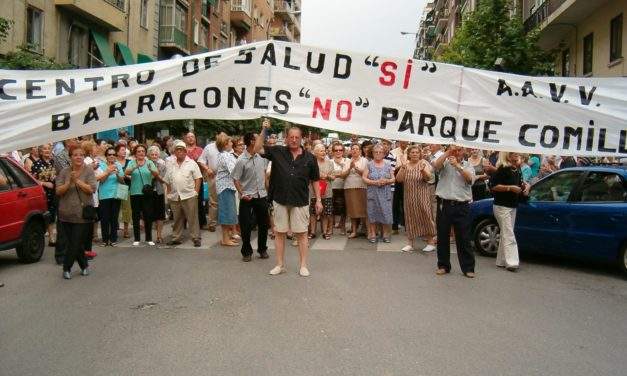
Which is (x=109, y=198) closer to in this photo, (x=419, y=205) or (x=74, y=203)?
(x=74, y=203)

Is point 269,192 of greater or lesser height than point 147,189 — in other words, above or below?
above

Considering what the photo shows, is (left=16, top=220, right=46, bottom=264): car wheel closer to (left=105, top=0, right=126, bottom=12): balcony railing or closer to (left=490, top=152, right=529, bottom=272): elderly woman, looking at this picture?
(left=490, top=152, right=529, bottom=272): elderly woman

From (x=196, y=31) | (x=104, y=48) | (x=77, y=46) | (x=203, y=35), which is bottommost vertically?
(x=77, y=46)

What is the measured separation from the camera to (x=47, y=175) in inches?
423

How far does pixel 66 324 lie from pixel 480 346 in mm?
3904

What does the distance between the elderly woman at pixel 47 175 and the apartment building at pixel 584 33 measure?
645 inches

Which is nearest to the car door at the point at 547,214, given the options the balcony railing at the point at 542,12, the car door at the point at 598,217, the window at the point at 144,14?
the car door at the point at 598,217

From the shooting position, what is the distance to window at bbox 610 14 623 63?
19281mm

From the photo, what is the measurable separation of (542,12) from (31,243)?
876 inches

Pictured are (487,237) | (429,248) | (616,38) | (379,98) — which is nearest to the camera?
(379,98)

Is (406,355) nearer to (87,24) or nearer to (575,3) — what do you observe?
(575,3)

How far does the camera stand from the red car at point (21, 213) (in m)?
8.55

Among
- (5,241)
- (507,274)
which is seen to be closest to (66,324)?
(5,241)

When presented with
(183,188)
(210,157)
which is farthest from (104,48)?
(183,188)
